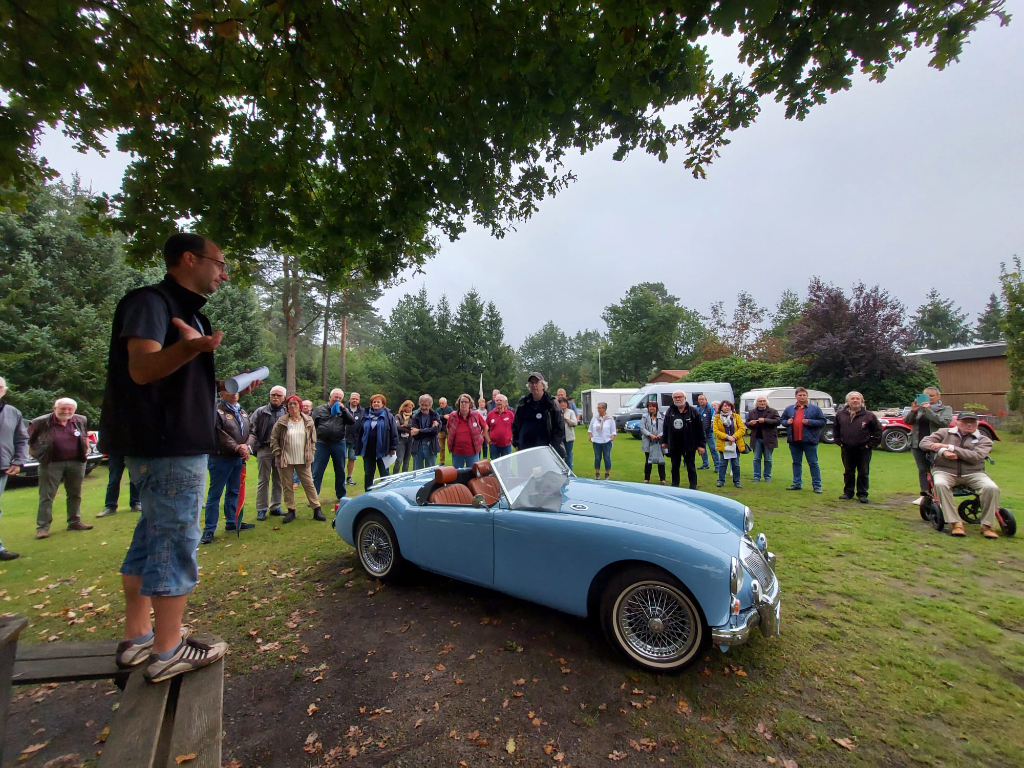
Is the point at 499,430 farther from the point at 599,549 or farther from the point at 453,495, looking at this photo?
the point at 599,549

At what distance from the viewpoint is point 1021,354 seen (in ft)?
53.7

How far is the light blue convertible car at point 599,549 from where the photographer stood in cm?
293

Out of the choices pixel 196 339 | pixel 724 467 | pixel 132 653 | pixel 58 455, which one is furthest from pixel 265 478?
pixel 724 467

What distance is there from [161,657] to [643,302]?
5591cm

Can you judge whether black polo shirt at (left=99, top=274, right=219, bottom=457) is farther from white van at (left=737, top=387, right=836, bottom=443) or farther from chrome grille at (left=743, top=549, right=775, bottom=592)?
white van at (left=737, top=387, right=836, bottom=443)

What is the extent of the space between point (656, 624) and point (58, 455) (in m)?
8.39

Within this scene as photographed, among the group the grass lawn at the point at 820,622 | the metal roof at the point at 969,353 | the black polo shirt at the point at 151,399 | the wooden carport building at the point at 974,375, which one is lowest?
the grass lawn at the point at 820,622

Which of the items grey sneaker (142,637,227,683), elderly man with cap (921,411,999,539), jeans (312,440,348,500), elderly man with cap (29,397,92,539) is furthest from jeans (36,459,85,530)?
elderly man with cap (921,411,999,539)

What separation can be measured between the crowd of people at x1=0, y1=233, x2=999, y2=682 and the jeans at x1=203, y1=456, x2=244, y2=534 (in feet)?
0.06

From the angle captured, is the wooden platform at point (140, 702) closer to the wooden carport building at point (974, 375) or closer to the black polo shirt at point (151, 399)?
the black polo shirt at point (151, 399)

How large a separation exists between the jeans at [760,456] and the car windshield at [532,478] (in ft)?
24.2

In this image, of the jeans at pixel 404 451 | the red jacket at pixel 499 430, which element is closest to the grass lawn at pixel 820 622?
the jeans at pixel 404 451

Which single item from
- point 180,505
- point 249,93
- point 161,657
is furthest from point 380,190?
point 161,657

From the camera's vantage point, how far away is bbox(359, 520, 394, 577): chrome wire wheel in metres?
4.60
